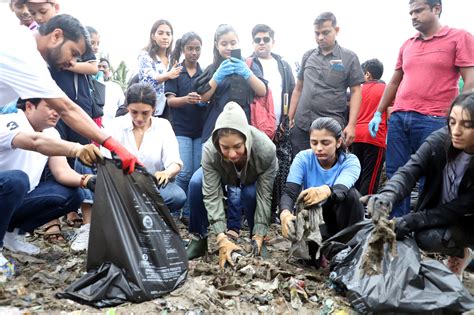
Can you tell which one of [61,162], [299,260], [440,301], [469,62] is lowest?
[299,260]

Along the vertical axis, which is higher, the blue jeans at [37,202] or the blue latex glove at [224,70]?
the blue latex glove at [224,70]

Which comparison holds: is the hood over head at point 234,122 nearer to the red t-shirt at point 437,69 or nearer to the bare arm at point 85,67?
the bare arm at point 85,67

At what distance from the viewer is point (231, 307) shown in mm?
2268

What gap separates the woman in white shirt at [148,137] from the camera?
3205 mm

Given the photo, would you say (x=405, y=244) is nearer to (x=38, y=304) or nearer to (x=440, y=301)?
(x=440, y=301)

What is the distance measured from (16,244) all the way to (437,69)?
333 cm

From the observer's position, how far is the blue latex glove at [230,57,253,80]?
12.2 ft

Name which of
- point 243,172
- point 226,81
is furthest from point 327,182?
point 226,81

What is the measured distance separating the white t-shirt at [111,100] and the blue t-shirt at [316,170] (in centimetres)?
255

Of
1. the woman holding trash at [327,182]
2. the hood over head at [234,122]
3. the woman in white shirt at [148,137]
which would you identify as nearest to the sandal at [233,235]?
the woman in white shirt at [148,137]

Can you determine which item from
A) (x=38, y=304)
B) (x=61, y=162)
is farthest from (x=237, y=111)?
(x=38, y=304)

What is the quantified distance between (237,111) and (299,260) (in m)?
1.12

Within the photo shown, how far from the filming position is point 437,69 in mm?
3307

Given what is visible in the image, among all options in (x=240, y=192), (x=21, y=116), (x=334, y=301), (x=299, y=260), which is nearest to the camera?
(x=334, y=301)
